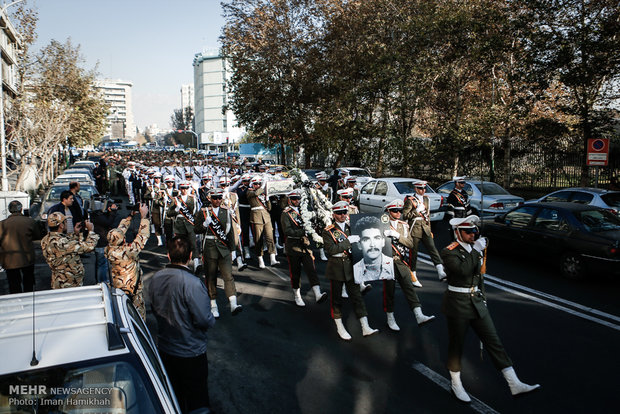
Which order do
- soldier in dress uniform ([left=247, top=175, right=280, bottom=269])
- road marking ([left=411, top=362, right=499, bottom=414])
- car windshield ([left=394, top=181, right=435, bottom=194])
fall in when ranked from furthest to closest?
car windshield ([left=394, top=181, right=435, bottom=194]), soldier in dress uniform ([left=247, top=175, right=280, bottom=269]), road marking ([left=411, top=362, right=499, bottom=414])

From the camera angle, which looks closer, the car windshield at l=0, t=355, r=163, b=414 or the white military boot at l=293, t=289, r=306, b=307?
the car windshield at l=0, t=355, r=163, b=414

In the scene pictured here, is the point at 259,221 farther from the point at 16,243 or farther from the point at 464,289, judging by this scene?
the point at 464,289

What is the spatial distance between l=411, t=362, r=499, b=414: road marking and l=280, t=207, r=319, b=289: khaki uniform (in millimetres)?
2590

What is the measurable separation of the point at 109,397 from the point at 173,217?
27.6 ft

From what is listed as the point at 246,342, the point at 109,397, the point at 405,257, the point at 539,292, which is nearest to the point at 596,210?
the point at 539,292

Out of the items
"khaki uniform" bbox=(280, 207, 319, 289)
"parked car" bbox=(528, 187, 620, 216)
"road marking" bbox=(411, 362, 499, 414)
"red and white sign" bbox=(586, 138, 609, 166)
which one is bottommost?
"road marking" bbox=(411, 362, 499, 414)

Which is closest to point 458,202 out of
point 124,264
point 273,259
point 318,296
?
point 273,259

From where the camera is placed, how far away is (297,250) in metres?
7.59

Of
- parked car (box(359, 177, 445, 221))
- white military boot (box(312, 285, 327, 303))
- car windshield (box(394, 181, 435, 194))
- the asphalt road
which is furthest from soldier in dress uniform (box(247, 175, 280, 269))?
car windshield (box(394, 181, 435, 194))

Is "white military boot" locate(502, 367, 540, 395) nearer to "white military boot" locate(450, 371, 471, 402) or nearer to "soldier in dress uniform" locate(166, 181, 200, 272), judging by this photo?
"white military boot" locate(450, 371, 471, 402)

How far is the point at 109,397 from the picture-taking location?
237cm

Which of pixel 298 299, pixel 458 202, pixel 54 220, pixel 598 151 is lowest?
pixel 298 299

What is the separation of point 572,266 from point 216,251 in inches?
263

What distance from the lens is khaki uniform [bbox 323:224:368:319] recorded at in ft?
20.2
